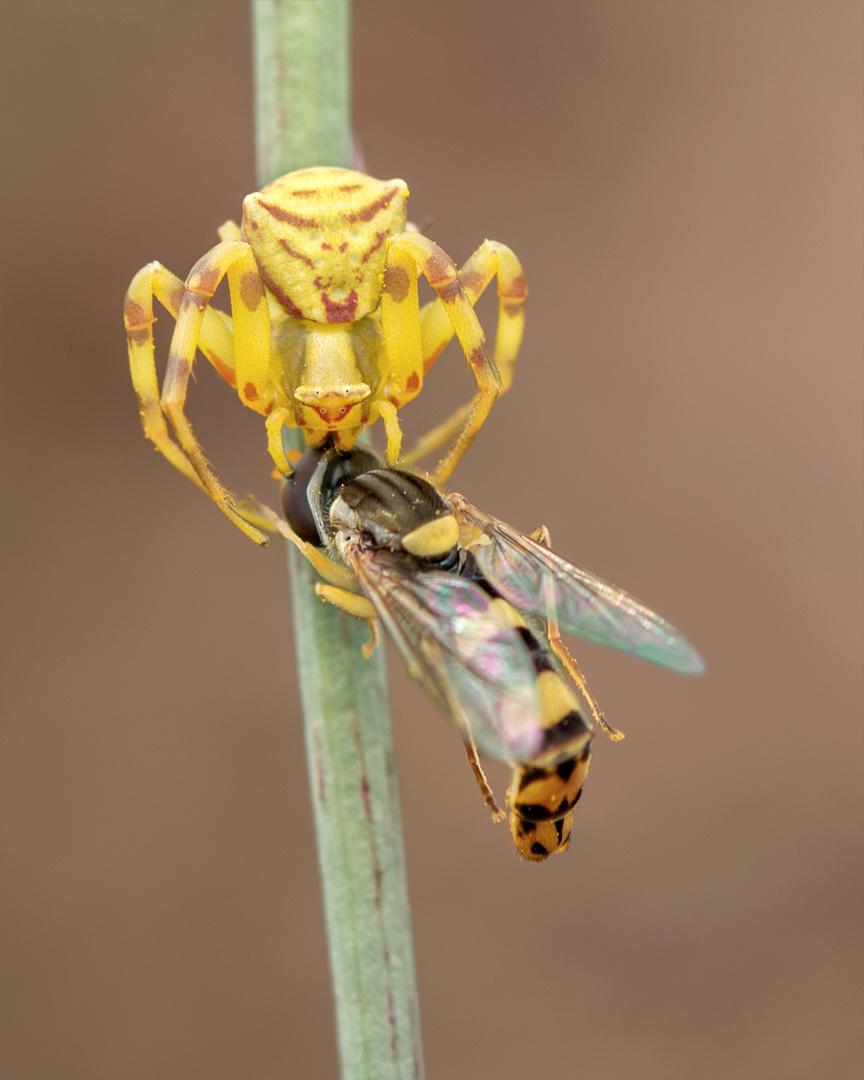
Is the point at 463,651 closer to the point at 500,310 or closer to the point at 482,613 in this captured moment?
the point at 482,613

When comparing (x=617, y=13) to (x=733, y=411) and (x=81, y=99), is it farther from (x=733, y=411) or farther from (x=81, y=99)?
(x=81, y=99)

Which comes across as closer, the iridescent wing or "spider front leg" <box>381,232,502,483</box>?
"spider front leg" <box>381,232,502,483</box>

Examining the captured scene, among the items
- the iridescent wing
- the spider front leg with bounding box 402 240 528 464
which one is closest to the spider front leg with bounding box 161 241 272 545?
the spider front leg with bounding box 402 240 528 464

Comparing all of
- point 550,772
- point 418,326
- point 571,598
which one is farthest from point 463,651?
point 418,326

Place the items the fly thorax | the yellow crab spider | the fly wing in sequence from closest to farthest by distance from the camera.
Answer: the fly wing < the yellow crab spider < the fly thorax

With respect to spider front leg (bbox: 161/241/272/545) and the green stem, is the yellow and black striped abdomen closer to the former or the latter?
the green stem

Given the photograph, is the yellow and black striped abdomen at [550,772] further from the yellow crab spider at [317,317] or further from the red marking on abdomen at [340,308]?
the red marking on abdomen at [340,308]
